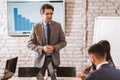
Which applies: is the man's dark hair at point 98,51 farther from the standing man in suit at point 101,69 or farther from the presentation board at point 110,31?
the presentation board at point 110,31

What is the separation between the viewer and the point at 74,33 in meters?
4.41

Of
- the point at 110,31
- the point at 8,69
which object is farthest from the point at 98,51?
the point at 110,31

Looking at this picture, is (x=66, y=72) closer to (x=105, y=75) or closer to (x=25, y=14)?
(x=105, y=75)

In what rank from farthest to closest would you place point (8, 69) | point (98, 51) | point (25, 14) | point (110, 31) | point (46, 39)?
point (25, 14)
point (110, 31)
point (46, 39)
point (8, 69)
point (98, 51)

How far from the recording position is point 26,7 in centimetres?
433

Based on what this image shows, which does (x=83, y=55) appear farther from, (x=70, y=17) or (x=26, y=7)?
(x=26, y=7)

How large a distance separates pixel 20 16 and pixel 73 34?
1.01m

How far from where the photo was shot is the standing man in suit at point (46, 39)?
3.22 m

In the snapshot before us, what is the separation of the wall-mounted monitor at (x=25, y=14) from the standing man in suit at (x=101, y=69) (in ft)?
7.78

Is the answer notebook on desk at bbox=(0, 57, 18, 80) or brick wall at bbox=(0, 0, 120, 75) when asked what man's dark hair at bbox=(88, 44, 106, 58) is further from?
brick wall at bbox=(0, 0, 120, 75)

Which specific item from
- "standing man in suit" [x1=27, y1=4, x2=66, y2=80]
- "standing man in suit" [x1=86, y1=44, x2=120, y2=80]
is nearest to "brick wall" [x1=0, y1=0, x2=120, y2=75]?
"standing man in suit" [x1=27, y1=4, x2=66, y2=80]

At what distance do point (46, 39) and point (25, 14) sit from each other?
1.21 metres

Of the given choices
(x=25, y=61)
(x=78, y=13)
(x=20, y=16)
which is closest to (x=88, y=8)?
(x=78, y=13)

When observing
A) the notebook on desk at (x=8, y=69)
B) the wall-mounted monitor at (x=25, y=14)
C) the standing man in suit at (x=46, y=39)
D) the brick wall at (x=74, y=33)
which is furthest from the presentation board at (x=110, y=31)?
the notebook on desk at (x=8, y=69)
